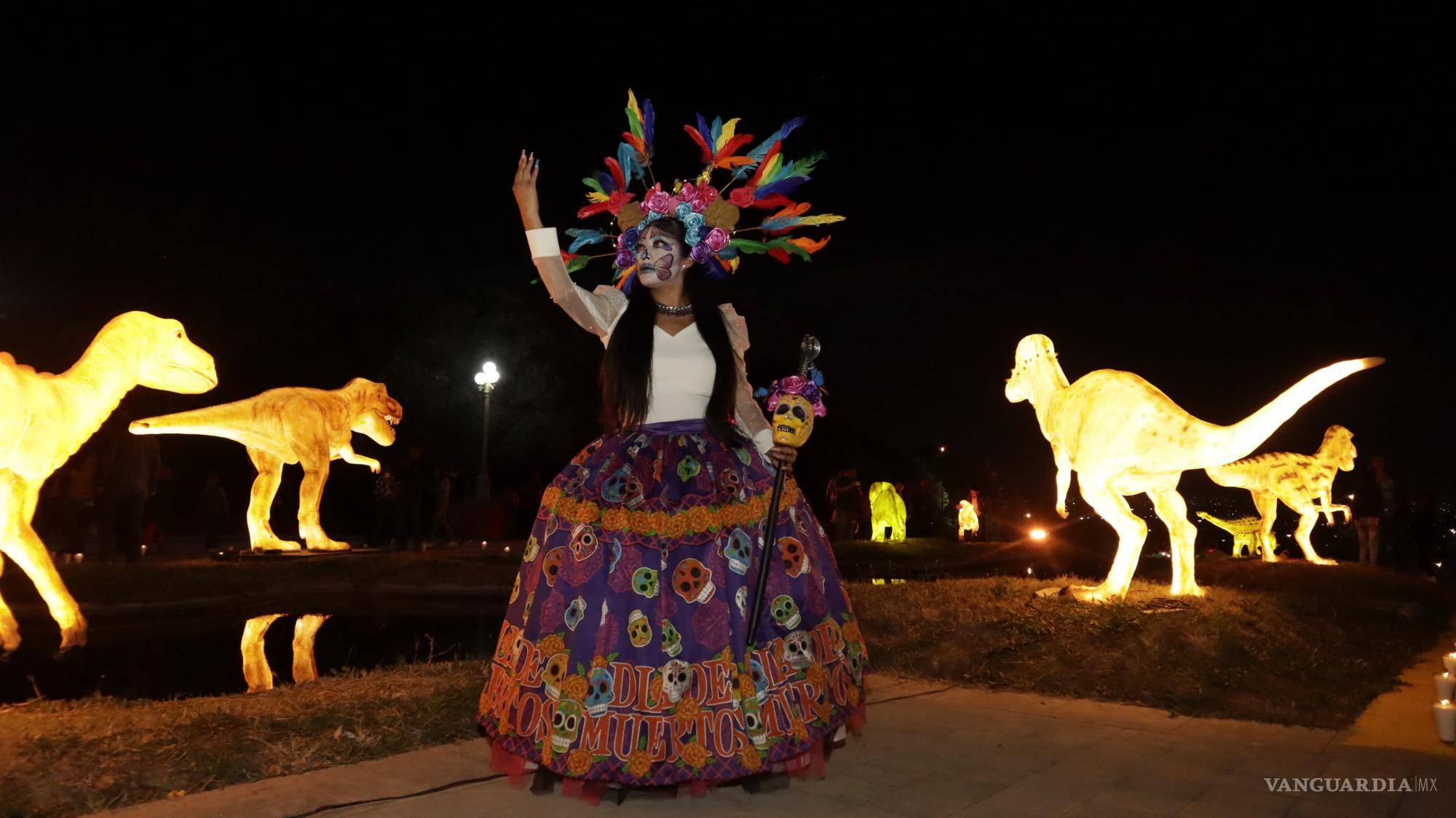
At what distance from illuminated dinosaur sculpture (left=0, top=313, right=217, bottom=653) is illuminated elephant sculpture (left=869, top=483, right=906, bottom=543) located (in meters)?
16.2

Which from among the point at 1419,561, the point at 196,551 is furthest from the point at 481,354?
the point at 1419,561

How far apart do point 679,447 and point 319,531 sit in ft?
36.6

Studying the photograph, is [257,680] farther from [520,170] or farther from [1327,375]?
[1327,375]

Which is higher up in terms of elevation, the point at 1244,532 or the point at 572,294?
the point at 572,294

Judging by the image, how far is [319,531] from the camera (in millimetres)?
13180

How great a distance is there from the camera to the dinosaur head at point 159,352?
6.50 meters

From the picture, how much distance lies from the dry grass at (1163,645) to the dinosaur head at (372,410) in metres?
8.65

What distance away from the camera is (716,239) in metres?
3.93

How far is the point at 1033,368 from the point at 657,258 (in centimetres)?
601

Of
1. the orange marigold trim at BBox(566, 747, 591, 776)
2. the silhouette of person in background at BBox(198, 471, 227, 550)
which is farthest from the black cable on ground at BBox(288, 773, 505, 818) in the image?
the silhouette of person in background at BBox(198, 471, 227, 550)

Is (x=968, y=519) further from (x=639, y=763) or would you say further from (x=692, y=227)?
(x=639, y=763)

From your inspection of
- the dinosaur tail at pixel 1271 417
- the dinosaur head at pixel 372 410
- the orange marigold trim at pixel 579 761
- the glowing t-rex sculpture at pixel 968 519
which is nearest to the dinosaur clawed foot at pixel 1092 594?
the dinosaur tail at pixel 1271 417

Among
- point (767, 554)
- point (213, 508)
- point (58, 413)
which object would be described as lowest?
point (213, 508)

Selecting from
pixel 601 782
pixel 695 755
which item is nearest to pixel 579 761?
pixel 601 782
